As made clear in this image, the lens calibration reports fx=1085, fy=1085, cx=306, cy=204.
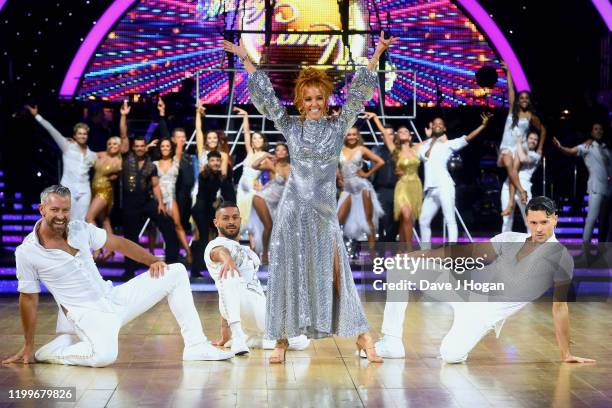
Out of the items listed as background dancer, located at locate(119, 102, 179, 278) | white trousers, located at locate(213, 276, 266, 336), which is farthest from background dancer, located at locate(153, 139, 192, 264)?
white trousers, located at locate(213, 276, 266, 336)

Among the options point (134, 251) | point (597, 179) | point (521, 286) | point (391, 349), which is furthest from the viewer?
point (597, 179)

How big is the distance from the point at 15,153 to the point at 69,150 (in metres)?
1.90

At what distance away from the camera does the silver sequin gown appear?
5.65m

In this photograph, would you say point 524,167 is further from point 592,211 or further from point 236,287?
point 236,287

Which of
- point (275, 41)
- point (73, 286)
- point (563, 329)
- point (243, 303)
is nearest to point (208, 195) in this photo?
point (243, 303)

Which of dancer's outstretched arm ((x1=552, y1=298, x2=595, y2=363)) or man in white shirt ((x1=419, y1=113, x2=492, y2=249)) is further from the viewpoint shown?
man in white shirt ((x1=419, y1=113, x2=492, y2=249))

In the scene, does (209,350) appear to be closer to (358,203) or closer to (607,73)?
(358,203)

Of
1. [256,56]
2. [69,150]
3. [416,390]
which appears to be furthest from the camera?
[256,56]

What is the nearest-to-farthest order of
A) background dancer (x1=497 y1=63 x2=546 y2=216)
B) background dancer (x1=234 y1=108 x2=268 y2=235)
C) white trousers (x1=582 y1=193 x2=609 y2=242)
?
background dancer (x1=234 y1=108 x2=268 y2=235), background dancer (x1=497 y1=63 x2=546 y2=216), white trousers (x1=582 y1=193 x2=609 y2=242)

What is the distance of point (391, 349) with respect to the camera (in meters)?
5.83

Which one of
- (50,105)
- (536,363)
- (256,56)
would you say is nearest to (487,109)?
(256,56)

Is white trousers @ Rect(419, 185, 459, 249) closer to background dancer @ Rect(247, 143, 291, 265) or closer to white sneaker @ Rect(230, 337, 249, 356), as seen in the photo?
background dancer @ Rect(247, 143, 291, 265)

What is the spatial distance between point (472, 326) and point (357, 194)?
15.0 feet

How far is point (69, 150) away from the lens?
32.6ft
